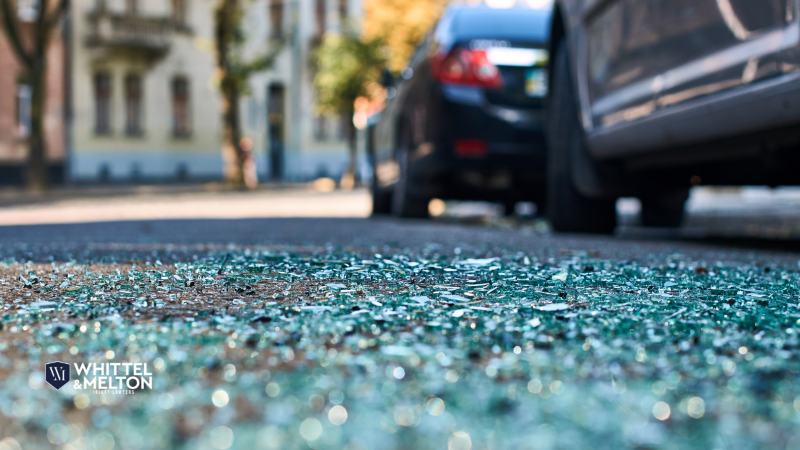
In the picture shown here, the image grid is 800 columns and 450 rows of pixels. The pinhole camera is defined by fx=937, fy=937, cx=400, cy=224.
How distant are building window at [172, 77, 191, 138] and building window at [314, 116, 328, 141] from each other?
5.75 meters

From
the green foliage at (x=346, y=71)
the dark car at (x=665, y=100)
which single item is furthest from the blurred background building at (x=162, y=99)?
the dark car at (x=665, y=100)

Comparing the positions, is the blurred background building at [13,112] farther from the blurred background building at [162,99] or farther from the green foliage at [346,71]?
the green foliage at [346,71]

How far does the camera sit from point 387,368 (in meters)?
1.44

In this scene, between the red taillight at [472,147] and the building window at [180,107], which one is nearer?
the red taillight at [472,147]

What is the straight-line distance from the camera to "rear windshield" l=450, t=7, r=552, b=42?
20.6 ft

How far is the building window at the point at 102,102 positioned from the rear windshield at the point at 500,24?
26226mm

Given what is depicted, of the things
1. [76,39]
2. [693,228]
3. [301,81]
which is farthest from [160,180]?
[693,228]

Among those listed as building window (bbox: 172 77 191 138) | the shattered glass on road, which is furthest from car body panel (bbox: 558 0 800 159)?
building window (bbox: 172 77 191 138)

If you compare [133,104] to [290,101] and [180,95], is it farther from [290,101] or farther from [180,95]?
[290,101]

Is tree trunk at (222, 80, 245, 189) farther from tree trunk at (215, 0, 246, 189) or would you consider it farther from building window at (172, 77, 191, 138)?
building window at (172, 77, 191, 138)

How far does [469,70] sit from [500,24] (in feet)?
1.48

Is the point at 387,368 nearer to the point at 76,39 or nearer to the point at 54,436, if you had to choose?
the point at 54,436

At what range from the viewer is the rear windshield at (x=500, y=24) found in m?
6.28

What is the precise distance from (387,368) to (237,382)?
236 millimetres
